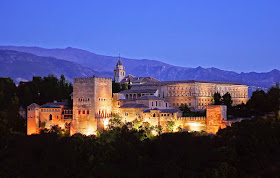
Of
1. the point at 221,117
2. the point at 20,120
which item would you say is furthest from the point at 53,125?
the point at 221,117

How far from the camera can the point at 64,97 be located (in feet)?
173

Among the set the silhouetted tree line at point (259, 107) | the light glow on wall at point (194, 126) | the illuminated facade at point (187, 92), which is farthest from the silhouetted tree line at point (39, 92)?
the silhouetted tree line at point (259, 107)

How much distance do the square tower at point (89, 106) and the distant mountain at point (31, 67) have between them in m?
87.3

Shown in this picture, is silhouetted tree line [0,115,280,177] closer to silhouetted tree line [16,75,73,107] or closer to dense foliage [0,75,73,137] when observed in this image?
dense foliage [0,75,73,137]

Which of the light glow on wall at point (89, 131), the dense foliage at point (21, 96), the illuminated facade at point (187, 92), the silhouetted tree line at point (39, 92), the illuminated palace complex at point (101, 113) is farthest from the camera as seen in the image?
the illuminated facade at point (187, 92)

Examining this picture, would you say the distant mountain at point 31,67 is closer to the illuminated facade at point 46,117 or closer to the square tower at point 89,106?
the illuminated facade at point 46,117

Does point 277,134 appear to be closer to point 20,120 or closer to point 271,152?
point 271,152

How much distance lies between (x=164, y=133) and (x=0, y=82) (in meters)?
23.2

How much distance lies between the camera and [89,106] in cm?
4109

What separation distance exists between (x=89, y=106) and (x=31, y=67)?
344 ft

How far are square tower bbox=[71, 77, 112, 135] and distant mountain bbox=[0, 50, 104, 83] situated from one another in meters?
87.3

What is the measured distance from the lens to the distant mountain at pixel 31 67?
133 metres

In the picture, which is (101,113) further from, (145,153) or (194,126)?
(194,126)

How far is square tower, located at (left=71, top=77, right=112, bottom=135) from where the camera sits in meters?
40.9
